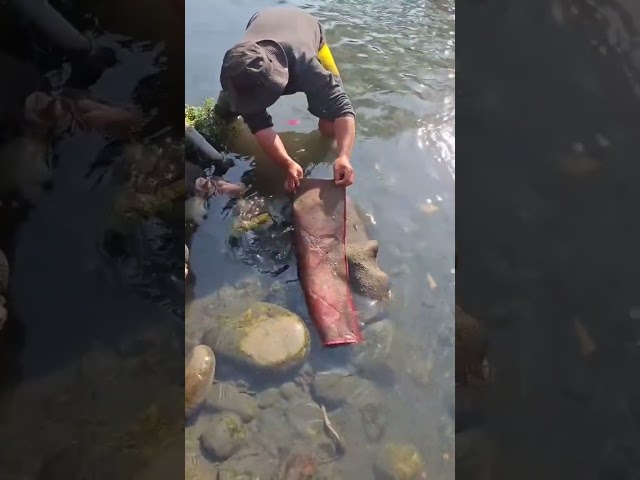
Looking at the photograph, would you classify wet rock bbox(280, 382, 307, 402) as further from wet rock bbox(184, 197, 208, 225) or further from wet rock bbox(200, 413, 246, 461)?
wet rock bbox(184, 197, 208, 225)

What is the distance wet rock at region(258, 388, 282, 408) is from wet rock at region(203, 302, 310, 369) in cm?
3

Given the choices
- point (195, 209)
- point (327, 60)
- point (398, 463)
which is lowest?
point (398, 463)

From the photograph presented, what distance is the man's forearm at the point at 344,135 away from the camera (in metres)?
0.75

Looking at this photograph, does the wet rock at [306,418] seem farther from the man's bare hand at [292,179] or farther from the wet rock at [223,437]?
the man's bare hand at [292,179]

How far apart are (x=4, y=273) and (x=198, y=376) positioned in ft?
0.81

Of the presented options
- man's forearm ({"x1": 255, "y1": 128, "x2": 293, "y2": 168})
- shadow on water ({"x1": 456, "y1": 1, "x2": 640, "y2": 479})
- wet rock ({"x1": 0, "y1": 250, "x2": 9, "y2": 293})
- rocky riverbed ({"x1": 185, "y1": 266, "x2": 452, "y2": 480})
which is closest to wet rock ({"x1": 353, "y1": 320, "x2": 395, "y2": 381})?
rocky riverbed ({"x1": 185, "y1": 266, "x2": 452, "y2": 480})

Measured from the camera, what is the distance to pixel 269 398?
2.31 feet

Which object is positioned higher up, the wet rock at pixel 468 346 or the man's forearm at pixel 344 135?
the man's forearm at pixel 344 135

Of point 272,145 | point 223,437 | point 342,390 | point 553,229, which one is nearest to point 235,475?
point 223,437

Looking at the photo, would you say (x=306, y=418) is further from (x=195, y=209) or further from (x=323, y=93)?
(x=323, y=93)

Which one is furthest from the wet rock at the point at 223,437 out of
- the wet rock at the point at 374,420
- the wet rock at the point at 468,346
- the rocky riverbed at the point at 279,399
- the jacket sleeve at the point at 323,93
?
the jacket sleeve at the point at 323,93

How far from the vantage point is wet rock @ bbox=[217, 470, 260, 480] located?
2.22ft

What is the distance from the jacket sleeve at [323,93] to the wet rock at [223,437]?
0.37 meters

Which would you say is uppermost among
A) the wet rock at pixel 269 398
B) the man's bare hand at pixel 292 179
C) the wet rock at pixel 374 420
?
the man's bare hand at pixel 292 179
